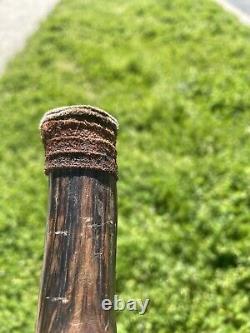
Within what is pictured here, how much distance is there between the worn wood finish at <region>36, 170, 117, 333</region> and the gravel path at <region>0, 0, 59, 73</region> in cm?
566

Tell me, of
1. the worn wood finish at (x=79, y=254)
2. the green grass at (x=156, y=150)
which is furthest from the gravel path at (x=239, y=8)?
the worn wood finish at (x=79, y=254)

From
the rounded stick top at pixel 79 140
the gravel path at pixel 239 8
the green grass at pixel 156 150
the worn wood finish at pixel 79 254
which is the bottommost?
the worn wood finish at pixel 79 254

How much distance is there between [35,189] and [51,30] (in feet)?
11.0

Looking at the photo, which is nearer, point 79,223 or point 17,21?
point 79,223

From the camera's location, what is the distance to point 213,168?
5223 mm

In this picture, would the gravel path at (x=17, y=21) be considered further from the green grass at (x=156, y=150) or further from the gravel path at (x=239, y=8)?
the gravel path at (x=239, y=8)

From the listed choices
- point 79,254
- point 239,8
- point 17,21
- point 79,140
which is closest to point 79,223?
point 79,254

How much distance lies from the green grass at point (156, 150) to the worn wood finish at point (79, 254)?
6.88ft

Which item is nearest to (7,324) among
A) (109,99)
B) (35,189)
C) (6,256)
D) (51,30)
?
(6,256)

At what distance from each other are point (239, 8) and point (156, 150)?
3.46m

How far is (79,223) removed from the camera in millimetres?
1968

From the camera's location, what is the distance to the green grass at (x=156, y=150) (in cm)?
423

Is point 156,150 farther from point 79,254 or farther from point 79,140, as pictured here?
point 79,254

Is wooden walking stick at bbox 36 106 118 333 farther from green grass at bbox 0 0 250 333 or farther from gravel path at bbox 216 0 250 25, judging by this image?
gravel path at bbox 216 0 250 25
